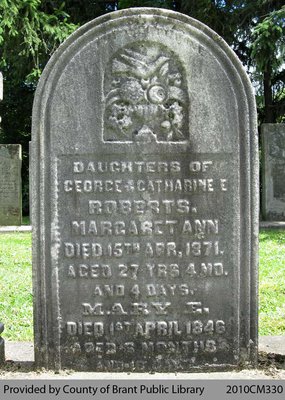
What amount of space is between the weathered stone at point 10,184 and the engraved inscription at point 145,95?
30.8 ft

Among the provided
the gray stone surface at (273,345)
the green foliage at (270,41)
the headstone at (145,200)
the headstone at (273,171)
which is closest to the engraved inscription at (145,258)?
the headstone at (145,200)

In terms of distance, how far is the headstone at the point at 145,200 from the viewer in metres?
3.20

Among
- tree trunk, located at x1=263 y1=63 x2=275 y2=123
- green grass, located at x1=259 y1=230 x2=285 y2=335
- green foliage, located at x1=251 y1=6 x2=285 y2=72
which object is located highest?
green foliage, located at x1=251 y1=6 x2=285 y2=72

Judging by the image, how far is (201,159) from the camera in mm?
3244

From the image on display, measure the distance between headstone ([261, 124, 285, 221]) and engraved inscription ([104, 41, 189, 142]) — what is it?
9361 millimetres

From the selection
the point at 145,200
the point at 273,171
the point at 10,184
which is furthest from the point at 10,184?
the point at 145,200

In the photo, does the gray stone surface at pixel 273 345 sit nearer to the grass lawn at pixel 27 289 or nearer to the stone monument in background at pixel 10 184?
the grass lawn at pixel 27 289

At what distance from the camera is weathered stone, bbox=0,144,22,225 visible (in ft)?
40.1

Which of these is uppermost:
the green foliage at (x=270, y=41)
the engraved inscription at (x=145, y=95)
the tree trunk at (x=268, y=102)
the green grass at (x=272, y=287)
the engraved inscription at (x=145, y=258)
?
the green foliage at (x=270, y=41)

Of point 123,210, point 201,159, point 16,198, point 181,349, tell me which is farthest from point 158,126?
point 16,198

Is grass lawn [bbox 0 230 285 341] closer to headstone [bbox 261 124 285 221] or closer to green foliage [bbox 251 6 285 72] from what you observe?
headstone [bbox 261 124 285 221]

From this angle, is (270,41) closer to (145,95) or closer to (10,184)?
(10,184)

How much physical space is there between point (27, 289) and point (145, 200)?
3.32m

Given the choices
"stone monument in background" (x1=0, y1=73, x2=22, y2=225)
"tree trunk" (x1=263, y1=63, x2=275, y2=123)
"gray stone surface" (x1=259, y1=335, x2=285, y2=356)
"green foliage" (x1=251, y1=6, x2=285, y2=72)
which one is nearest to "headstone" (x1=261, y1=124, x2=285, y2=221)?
"green foliage" (x1=251, y1=6, x2=285, y2=72)
